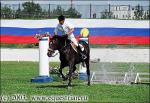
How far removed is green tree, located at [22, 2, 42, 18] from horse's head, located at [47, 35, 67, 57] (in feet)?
131

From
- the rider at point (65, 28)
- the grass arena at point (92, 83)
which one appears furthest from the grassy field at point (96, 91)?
the rider at point (65, 28)

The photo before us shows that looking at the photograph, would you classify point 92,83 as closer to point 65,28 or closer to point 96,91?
point 65,28

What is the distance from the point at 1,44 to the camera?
41438 millimetres

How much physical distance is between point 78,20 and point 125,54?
13086 millimetres

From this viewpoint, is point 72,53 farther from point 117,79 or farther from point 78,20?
point 78,20

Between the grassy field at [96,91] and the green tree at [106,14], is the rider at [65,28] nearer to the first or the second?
the grassy field at [96,91]

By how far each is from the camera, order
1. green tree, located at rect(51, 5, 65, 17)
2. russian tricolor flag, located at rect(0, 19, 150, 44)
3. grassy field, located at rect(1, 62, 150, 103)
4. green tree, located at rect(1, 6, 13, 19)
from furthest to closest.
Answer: green tree, located at rect(51, 5, 65, 17) → green tree, located at rect(1, 6, 13, 19) → russian tricolor flag, located at rect(0, 19, 150, 44) → grassy field, located at rect(1, 62, 150, 103)

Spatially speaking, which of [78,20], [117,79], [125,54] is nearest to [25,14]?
[78,20]

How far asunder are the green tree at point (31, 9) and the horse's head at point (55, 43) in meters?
40.1

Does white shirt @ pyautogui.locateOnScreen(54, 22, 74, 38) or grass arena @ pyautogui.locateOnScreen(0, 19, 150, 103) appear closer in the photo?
grass arena @ pyautogui.locateOnScreen(0, 19, 150, 103)

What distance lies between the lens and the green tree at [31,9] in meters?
57.4

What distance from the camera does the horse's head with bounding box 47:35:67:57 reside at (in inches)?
657

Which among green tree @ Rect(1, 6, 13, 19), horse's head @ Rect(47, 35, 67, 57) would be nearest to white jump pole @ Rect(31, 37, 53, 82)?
horse's head @ Rect(47, 35, 67, 57)

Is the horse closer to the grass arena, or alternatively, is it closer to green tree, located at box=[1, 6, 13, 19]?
the grass arena
